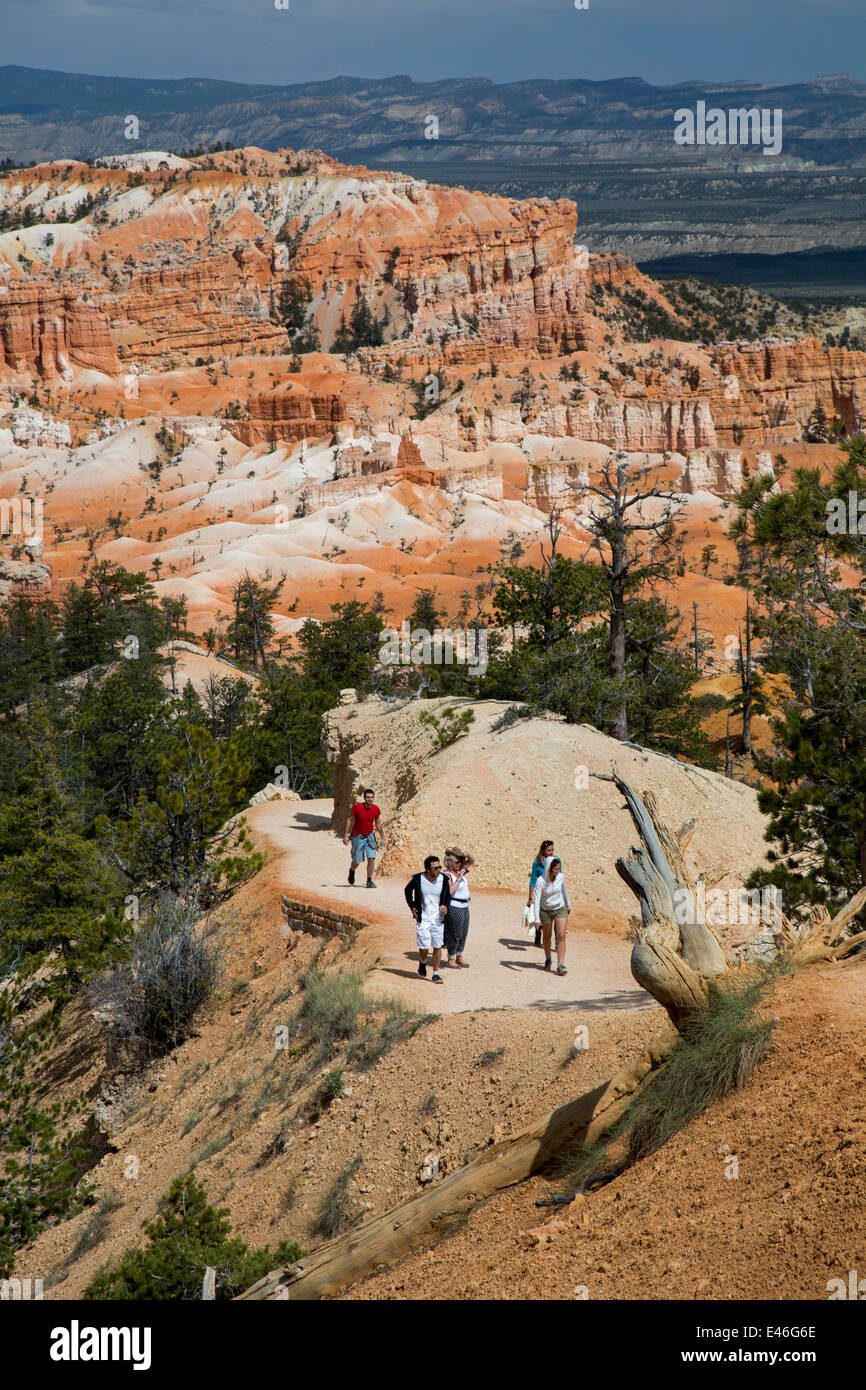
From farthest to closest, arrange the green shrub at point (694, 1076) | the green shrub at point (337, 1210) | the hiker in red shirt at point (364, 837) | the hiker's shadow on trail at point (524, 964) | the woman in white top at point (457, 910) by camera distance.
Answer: the hiker in red shirt at point (364, 837), the hiker's shadow on trail at point (524, 964), the woman in white top at point (457, 910), the green shrub at point (337, 1210), the green shrub at point (694, 1076)

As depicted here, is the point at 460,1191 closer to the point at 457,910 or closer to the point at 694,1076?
the point at 694,1076

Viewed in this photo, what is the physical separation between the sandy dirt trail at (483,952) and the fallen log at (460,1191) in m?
3.84

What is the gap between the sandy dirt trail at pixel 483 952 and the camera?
12.0m

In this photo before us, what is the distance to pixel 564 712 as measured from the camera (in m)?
22.3

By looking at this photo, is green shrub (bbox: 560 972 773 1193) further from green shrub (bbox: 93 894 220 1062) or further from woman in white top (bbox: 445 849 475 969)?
green shrub (bbox: 93 894 220 1062)

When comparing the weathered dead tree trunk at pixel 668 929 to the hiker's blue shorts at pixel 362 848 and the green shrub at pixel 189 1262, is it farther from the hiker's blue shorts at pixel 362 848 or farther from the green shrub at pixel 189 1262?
the hiker's blue shorts at pixel 362 848

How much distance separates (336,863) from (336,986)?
601 centimetres

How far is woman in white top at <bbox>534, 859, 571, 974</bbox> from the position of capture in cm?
1285

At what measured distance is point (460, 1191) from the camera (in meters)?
7.23

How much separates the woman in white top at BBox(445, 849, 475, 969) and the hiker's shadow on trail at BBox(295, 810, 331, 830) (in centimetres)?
931

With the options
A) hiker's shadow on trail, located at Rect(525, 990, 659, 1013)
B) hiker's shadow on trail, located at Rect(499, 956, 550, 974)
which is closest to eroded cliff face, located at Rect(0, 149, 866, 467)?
hiker's shadow on trail, located at Rect(499, 956, 550, 974)

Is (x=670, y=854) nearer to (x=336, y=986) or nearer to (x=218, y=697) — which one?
(x=336, y=986)

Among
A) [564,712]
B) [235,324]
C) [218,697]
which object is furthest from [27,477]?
[564,712]

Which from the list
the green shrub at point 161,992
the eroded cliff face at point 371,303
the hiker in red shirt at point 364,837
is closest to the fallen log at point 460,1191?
the green shrub at point 161,992
